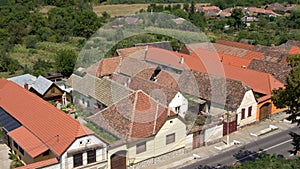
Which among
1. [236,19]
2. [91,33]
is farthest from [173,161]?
[236,19]

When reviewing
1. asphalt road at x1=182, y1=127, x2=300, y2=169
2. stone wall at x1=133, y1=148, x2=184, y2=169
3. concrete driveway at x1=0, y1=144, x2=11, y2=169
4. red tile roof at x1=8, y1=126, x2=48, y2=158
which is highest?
red tile roof at x1=8, y1=126, x2=48, y2=158

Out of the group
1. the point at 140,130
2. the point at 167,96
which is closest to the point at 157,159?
the point at 140,130

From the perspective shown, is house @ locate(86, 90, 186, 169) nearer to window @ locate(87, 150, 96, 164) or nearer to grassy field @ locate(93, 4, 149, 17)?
window @ locate(87, 150, 96, 164)

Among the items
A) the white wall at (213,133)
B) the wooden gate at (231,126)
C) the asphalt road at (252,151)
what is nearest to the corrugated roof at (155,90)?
the white wall at (213,133)

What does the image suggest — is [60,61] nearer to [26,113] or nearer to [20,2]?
[26,113]

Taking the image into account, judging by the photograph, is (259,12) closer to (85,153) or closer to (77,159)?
(85,153)

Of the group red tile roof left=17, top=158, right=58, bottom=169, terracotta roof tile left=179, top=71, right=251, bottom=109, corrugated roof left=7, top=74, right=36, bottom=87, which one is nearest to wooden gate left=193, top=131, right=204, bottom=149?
terracotta roof tile left=179, top=71, right=251, bottom=109
